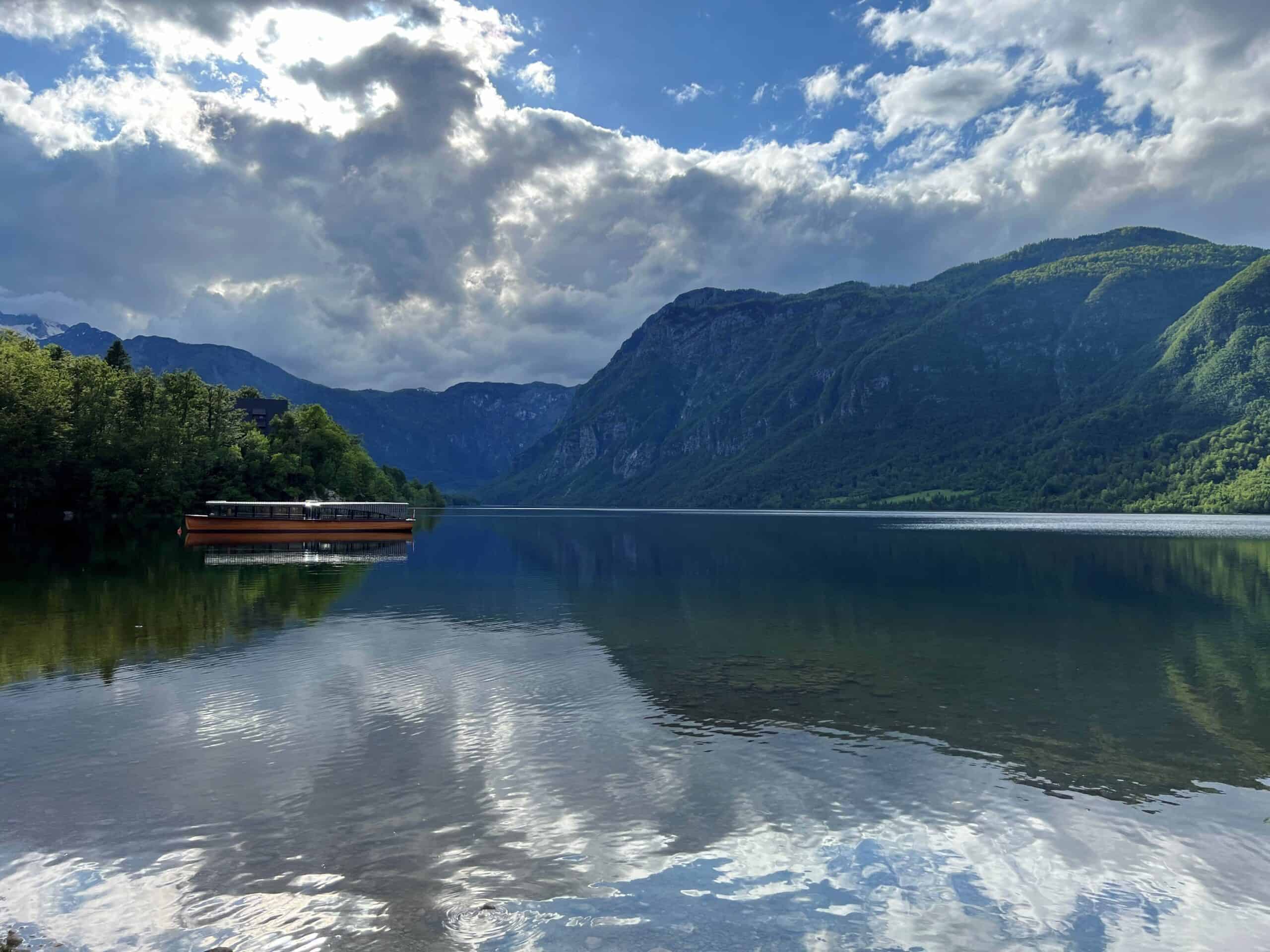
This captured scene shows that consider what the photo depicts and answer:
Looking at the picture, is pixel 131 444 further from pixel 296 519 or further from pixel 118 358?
pixel 118 358

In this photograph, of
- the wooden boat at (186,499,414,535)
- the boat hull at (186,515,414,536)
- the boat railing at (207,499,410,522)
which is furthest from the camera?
the boat railing at (207,499,410,522)

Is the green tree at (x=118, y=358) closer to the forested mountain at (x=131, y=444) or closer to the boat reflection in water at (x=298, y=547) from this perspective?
the forested mountain at (x=131, y=444)

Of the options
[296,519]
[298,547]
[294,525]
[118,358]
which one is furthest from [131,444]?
[298,547]

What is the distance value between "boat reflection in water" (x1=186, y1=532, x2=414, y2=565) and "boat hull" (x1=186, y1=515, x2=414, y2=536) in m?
0.50

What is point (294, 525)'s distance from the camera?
116312 mm

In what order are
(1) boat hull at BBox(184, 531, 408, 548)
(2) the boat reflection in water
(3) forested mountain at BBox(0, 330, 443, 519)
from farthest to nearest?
(3) forested mountain at BBox(0, 330, 443, 519)
(1) boat hull at BBox(184, 531, 408, 548)
(2) the boat reflection in water

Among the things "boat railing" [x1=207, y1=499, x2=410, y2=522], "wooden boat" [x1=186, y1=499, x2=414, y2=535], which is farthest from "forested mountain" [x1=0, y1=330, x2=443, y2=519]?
"boat railing" [x1=207, y1=499, x2=410, y2=522]

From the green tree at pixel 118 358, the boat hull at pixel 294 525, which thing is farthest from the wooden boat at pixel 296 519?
the green tree at pixel 118 358

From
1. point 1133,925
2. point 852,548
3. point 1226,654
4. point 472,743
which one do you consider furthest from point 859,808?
point 852,548

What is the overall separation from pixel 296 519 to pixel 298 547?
55.0ft

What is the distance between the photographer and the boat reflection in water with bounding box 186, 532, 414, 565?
7950 cm

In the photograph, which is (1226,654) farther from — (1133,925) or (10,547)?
(10,547)

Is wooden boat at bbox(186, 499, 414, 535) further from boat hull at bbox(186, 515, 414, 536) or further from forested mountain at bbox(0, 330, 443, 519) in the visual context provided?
forested mountain at bbox(0, 330, 443, 519)

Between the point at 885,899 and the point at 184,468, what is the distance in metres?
146
